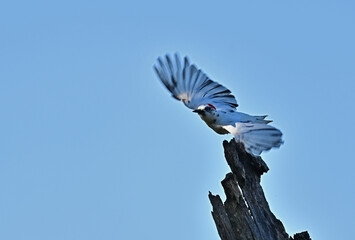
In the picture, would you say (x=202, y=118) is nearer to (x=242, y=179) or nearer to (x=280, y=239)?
(x=242, y=179)

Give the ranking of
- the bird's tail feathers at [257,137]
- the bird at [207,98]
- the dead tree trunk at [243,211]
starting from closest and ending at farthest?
1. the dead tree trunk at [243,211]
2. the bird's tail feathers at [257,137]
3. the bird at [207,98]

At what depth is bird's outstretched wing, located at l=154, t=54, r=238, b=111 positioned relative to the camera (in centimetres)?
1217

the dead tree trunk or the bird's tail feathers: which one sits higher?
the bird's tail feathers

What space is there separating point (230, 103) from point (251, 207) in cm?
414

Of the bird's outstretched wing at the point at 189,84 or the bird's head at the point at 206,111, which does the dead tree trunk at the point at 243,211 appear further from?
the bird's outstretched wing at the point at 189,84

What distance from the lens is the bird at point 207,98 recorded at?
984cm

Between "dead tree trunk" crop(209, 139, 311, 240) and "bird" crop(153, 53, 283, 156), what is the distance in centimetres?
90

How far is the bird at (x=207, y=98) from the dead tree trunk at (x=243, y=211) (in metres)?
0.90

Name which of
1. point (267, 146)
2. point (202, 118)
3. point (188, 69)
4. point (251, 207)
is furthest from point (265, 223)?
point (188, 69)

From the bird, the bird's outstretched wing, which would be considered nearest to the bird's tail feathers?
the bird

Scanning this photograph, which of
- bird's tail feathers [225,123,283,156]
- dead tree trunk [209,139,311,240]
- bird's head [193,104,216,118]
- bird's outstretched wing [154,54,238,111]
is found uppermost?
bird's outstretched wing [154,54,238,111]

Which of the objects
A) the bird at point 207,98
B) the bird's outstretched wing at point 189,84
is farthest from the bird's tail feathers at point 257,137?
the bird's outstretched wing at point 189,84

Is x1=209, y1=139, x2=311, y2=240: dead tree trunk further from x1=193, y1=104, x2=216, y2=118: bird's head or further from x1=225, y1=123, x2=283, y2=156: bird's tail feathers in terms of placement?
x1=193, y1=104, x2=216, y2=118: bird's head

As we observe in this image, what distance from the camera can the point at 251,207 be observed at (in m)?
8.02
